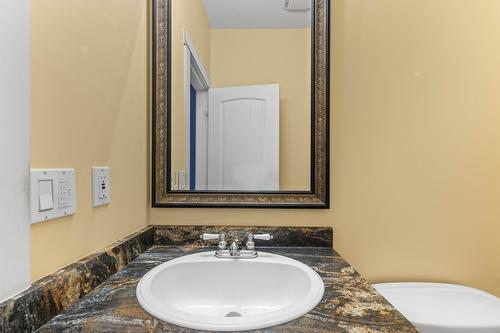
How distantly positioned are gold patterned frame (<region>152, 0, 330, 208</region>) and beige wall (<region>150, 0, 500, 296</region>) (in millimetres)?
40

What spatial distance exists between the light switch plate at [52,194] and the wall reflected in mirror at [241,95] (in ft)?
1.57

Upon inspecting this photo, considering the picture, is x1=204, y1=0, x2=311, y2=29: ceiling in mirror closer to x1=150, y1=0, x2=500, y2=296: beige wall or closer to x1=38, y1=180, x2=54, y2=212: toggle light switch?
x1=150, y1=0, x2=500, y2=296: beige wall

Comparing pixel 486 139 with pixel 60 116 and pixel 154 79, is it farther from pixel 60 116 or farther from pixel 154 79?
pixel 60 116

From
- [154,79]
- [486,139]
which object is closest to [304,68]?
[154,79]

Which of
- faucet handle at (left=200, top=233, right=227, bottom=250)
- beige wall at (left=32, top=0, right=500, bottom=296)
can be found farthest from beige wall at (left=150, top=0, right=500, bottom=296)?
faucet handle at (left=200, top=233, right=227, bottom=250)

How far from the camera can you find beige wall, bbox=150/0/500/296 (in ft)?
3.51

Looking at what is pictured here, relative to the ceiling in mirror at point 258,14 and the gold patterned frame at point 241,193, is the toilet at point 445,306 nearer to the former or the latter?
the gold patterned frame at point 241,193

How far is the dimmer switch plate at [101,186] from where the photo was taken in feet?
2.44

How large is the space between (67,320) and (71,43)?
567 millimetres

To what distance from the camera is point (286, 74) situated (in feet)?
3.58

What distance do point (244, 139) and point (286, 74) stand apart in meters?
0.29

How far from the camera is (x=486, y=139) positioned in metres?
1.08

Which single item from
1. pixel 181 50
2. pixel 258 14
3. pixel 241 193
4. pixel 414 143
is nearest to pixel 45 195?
pixel 241 193

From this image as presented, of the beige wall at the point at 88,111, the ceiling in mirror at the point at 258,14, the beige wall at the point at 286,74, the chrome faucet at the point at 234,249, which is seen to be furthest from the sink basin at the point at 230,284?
the ceiling in mirror at the point at 258,14
